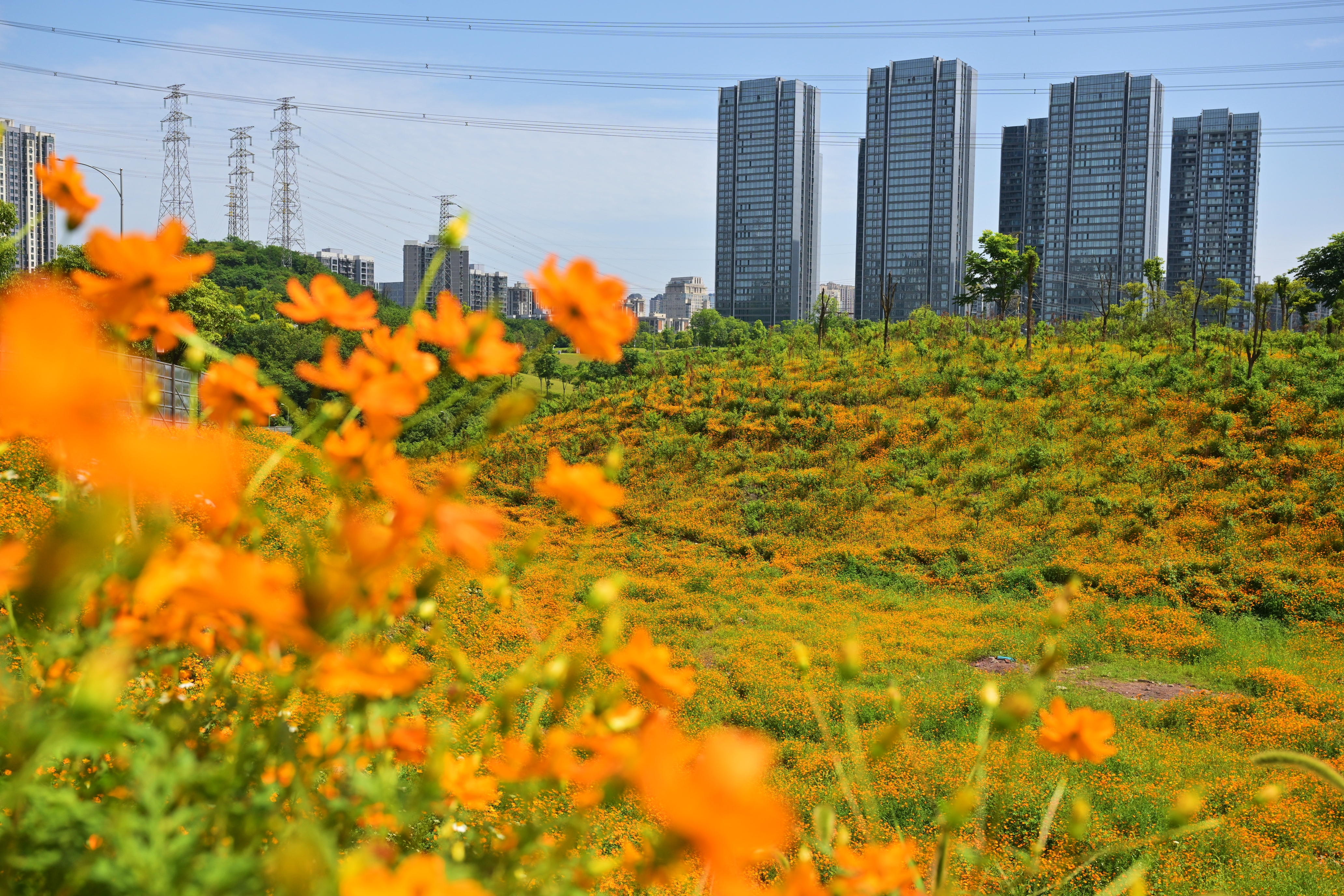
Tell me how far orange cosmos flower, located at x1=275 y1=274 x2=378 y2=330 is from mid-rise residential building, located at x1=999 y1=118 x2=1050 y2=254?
165ft

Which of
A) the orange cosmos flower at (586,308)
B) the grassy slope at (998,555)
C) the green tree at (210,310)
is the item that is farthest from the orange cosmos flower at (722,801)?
the green tree at (210,310)

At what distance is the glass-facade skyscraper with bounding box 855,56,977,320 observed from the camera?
46.1 metres

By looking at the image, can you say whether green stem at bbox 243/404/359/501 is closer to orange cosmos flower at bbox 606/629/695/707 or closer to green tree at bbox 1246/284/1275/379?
orange cosmos flower at bbox 606/629/695/707

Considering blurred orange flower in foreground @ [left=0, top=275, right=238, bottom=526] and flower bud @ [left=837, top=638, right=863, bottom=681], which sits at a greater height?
blurred orange flower in foreground @ [left=0, top=275, right=238, bottom=526]

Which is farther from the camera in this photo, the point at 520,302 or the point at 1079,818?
the point at 520,302

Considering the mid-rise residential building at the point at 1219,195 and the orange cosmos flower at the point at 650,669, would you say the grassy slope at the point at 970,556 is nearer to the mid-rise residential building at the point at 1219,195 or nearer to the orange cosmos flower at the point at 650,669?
the orange cosmos flower at the point at 650,669

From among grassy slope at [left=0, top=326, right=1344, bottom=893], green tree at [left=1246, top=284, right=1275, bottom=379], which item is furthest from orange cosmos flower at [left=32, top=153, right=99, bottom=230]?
green tree at [left=1246, top=284, right=1275, bottom=379]

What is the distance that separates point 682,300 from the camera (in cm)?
10062

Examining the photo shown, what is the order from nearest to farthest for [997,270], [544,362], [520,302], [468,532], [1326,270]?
[468,532]
[544,362]
[1326,270]
[997,270]
[520,302]

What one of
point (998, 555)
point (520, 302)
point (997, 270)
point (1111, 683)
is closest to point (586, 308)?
point (1111, 683)

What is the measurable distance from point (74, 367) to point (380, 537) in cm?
15

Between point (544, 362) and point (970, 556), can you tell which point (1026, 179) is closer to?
point (970, 556)

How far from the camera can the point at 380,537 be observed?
40 cm

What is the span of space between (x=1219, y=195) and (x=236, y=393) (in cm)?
5424
